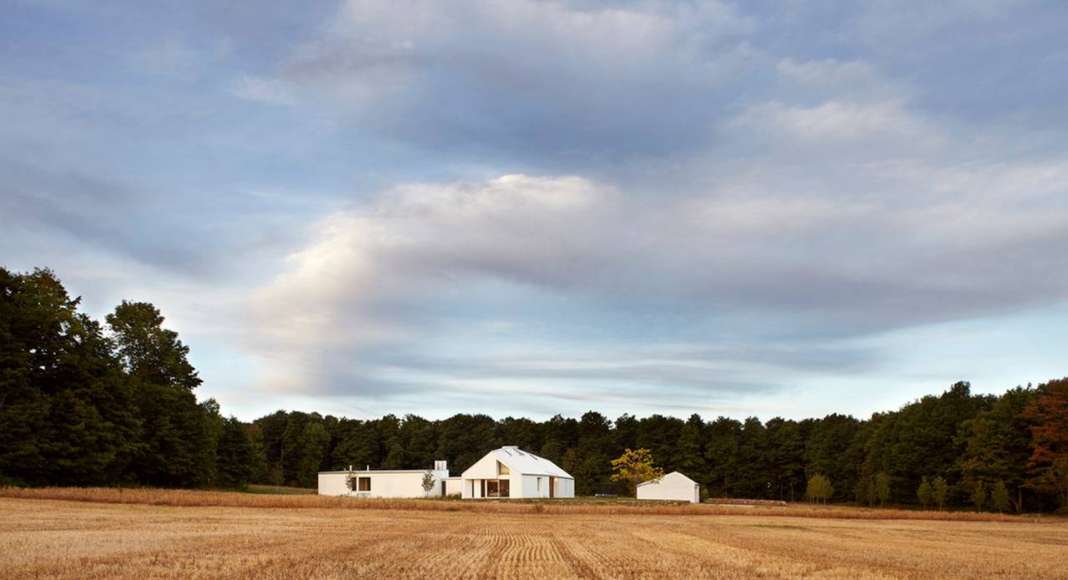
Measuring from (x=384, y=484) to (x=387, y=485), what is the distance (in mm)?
633

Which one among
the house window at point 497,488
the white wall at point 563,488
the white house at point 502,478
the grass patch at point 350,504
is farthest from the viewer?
the white wall at point 563,488

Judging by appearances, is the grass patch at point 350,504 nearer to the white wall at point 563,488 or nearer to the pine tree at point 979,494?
the pine tree at point 979,494

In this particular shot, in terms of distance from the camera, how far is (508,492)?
8606 centimetres

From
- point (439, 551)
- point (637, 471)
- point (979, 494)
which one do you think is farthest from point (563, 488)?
point (439, 551)

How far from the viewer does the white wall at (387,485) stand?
284ft

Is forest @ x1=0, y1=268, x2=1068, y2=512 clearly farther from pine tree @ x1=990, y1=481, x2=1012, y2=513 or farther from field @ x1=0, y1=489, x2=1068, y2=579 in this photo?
field @ x1=0, y1=489, x2=1068, y2=579

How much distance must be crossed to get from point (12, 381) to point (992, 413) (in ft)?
261

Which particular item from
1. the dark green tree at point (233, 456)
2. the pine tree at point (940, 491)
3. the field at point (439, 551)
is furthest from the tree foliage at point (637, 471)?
the field at point (439, 551)

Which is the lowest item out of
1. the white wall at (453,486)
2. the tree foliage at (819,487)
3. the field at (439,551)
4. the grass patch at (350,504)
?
the tree foliage at (819,487)

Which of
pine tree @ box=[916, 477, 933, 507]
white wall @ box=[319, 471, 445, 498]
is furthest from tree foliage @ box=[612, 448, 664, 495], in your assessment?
pine tree @ box=[916, 477, 933, 507]

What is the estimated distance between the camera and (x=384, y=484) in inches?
3519

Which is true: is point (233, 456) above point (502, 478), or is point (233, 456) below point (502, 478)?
above

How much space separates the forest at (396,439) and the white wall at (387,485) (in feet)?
29.3

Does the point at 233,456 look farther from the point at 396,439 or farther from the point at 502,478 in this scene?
the point at 396,439
